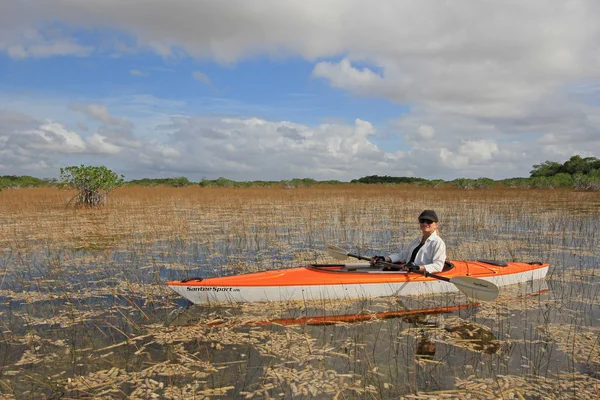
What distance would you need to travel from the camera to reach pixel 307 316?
518 centimetres

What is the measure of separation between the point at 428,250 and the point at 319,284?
1699 millimetres

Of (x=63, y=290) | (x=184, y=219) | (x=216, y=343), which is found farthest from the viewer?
(x=184, y=219)

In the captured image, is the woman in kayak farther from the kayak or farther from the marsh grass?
the marsh grass

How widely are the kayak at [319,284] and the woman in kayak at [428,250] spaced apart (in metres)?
0.17

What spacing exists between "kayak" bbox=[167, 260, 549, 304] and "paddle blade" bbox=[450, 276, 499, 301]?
0.01 metres

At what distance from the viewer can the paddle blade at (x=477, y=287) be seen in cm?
514

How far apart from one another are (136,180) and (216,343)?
190 feet

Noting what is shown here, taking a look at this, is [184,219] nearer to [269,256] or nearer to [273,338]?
[269,256]

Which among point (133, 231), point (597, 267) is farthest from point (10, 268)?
point (597, 267)

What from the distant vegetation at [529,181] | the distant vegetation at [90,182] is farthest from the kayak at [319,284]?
the distant vegetation at [529,181]

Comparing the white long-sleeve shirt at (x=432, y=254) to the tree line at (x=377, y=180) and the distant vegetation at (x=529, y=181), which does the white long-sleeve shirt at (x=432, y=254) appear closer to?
the tree line at (x=377, y=180)

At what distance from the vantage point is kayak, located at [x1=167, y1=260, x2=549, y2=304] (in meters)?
5.38

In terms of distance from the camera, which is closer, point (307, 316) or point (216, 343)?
point (216, 343)

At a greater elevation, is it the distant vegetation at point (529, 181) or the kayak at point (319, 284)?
the distant vegetation at point (529, 181)
